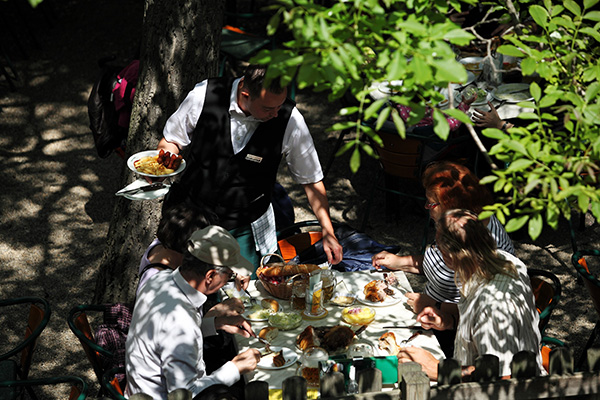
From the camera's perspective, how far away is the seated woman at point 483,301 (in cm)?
305

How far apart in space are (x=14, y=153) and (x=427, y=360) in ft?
18.1

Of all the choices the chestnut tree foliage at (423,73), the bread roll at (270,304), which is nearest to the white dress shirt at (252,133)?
the bread roll at (270,304)

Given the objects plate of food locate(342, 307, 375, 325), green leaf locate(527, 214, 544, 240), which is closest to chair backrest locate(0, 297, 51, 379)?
plate of food locate(342, 307, 375, 325)

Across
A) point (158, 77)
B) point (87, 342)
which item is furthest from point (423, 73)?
point (158, 77)

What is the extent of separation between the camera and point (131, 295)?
16.9ft

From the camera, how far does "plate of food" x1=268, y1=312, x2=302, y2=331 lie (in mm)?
3506

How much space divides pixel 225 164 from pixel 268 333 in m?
1.03

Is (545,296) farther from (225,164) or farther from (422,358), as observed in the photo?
(225,164)

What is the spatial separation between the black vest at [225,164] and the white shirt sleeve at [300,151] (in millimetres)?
48

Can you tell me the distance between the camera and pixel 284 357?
3273 millimetres

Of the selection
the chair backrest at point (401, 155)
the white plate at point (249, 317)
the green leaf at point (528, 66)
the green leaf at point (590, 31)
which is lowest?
the white plate at point (249, 317)

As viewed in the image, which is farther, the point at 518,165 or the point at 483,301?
the point at 483,301

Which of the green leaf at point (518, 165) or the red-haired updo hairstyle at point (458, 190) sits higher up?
the green leaf at point (518, 165)

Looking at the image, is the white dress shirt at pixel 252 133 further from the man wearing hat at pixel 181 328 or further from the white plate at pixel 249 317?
the man wearing hat at pixel 181 328
